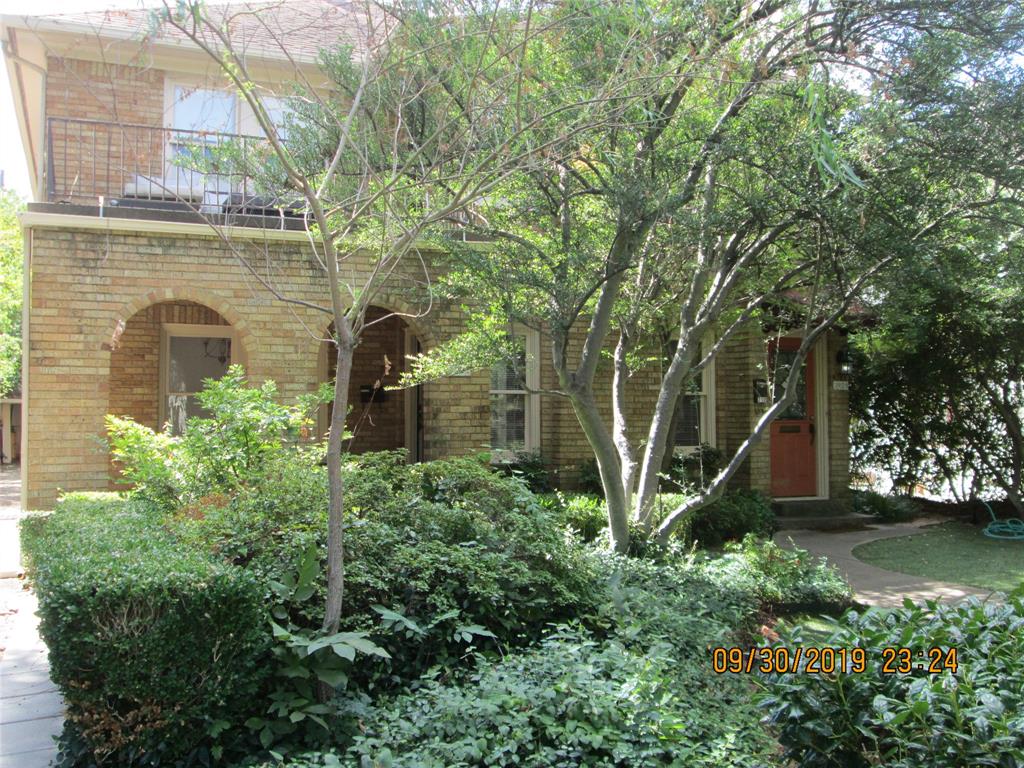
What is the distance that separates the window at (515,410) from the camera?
11.0 metres

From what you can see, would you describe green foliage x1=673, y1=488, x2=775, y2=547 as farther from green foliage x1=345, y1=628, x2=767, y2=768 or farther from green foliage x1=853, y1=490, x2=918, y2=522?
green foliage x1=345, y1=628, x2=767, y2=768

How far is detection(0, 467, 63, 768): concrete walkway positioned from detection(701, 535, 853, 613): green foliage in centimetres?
445

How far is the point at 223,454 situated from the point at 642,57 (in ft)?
13.3

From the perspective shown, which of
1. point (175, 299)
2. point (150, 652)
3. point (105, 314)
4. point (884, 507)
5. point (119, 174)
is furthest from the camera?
point (884, 507)

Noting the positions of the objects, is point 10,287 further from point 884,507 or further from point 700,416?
point 884,507

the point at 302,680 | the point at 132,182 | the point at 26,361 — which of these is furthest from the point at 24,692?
the point at 132,182

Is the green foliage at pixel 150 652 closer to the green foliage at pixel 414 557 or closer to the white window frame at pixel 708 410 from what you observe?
the green foliage at pixel 414 557

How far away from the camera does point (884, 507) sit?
12547 millimetres

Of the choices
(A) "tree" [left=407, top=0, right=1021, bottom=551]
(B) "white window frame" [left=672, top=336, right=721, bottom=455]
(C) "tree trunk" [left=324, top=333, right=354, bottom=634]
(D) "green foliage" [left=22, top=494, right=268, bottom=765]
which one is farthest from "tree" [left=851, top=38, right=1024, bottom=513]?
(D) "green foliage" [left=22, top=494, right=268, bottom=765]

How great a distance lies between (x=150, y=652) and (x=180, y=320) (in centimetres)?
866

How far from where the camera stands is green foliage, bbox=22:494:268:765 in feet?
11.0

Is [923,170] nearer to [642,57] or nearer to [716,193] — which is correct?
[716,193]

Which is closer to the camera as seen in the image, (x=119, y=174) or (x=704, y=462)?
(x=119, y=174)

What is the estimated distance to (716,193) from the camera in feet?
22.8
